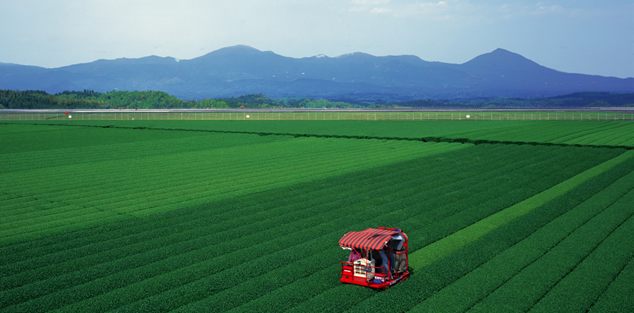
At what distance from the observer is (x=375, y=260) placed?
13.1 m

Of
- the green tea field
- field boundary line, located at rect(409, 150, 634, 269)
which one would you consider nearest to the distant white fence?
the green tea field

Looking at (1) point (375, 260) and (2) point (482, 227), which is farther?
(2) point (482, 227)

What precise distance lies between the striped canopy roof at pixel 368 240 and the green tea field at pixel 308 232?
110 cm

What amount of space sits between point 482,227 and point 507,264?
3.80 meters

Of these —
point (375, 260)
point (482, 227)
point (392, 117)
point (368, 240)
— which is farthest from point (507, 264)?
point (392, 117)

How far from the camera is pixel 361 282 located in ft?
42.8

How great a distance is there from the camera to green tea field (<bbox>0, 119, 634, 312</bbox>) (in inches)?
492

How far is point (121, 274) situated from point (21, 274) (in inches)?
108

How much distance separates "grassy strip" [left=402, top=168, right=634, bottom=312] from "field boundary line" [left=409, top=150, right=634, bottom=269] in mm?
1297

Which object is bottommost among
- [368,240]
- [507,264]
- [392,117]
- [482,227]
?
[507,264]

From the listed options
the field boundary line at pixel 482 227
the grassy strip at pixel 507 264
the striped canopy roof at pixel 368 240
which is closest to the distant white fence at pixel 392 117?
the field boundary line at pixel 482 227

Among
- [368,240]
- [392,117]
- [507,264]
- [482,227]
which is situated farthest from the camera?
[392,117]

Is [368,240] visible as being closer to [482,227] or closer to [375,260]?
[375,260]

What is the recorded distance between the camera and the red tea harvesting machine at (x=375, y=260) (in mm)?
12805
